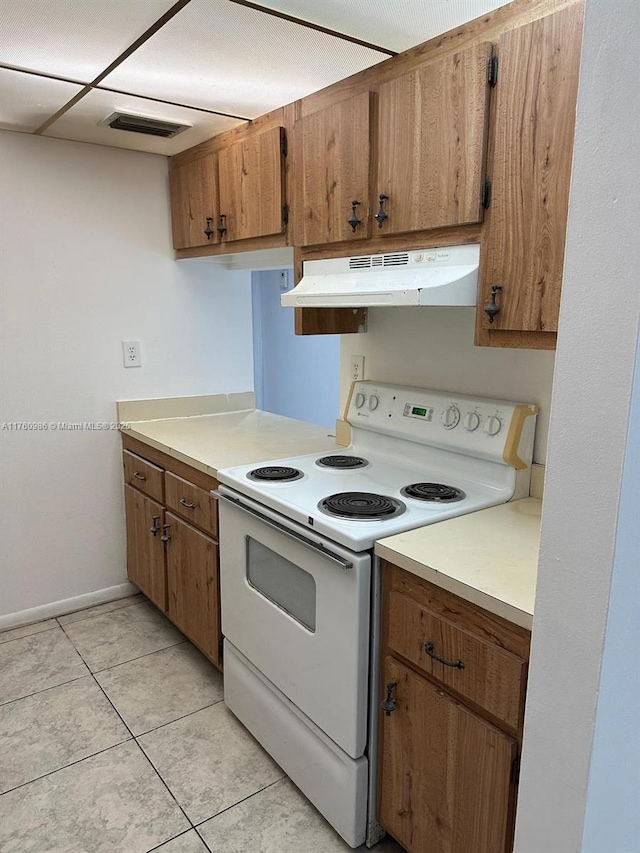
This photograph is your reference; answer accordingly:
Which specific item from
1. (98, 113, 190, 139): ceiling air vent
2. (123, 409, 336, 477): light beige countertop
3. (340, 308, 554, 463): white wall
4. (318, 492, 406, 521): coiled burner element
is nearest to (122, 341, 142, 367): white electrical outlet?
(123, 409, 336, 477): light beige countertop

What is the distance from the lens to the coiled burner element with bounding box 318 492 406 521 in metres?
1.56

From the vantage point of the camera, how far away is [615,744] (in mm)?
918

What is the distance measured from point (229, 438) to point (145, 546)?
0.65m

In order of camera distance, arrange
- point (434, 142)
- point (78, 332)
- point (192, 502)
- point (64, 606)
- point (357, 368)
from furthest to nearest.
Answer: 1. point (64, 606)
2. point (78, 332)
3. point (357, 368)
4. point (192, 502)
5. point (434, 142)

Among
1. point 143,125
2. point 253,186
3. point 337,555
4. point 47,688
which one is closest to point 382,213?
point 253,186

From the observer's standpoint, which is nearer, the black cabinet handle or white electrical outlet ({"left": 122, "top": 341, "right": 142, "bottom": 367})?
the black cabinet handle

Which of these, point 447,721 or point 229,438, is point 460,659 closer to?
point 447,721

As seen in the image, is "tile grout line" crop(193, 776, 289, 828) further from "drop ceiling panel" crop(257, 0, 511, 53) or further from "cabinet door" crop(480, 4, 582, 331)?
"drop ceiling panel" crop(257, 0, 511, 53)

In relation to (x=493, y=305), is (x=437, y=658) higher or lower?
lower

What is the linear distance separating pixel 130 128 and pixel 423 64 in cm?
130

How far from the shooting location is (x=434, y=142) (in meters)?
1.54

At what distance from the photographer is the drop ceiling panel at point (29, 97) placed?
6.17ft

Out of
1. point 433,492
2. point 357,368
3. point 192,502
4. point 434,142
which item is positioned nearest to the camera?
point 434,142

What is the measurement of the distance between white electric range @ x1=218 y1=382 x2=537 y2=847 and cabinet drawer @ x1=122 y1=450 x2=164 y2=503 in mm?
616
